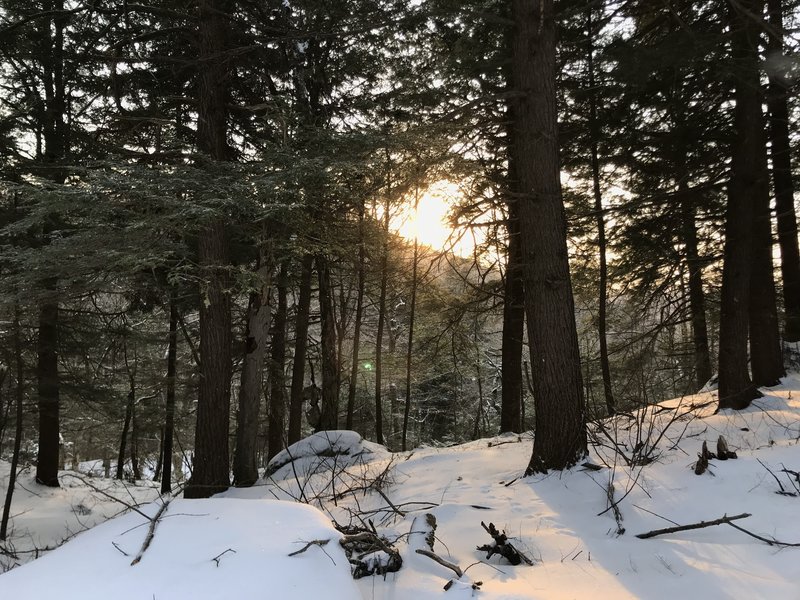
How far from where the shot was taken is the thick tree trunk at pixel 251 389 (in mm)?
9141

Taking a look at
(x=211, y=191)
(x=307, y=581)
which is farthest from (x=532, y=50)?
(x=307, y=581)

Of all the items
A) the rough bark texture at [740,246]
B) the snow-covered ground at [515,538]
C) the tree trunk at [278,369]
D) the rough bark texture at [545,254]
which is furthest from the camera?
the tree trunk at [278,369]

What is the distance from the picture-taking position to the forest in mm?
5746

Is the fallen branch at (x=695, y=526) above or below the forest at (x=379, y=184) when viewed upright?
below

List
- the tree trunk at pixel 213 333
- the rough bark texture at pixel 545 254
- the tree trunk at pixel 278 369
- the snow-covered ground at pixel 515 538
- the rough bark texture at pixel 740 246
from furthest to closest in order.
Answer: the tree trunk at pixel 278 369, the tree trunk at pixel 213 333, the rough bark texture at pixel 740 246, the rough bark texture at pixel 545 254, the snow-covered ground at pixel 515 538

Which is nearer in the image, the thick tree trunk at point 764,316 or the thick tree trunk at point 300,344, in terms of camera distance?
the thick tree trunk at point 764,316

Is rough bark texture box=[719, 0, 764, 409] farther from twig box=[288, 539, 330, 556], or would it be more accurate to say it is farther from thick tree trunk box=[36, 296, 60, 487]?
thick tree trunk box=[36, 296, 60, 487]

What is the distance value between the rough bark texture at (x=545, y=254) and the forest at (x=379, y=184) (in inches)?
1.0

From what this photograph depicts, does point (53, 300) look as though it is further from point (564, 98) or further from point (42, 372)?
point (564, 98)

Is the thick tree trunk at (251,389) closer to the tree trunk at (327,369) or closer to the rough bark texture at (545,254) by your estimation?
the tree trunk at (327,369)

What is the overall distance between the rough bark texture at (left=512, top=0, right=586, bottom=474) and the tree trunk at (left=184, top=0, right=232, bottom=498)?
4.92 m

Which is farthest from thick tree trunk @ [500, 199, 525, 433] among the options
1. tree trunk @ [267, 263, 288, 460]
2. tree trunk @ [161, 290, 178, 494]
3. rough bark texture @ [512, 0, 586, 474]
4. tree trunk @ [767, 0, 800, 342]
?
tree trunk @ [161, 290, 178, 494]

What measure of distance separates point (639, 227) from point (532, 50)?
5481 mm

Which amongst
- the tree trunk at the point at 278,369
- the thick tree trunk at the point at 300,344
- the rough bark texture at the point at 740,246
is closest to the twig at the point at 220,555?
the rough bark texture at the point at 740,246
